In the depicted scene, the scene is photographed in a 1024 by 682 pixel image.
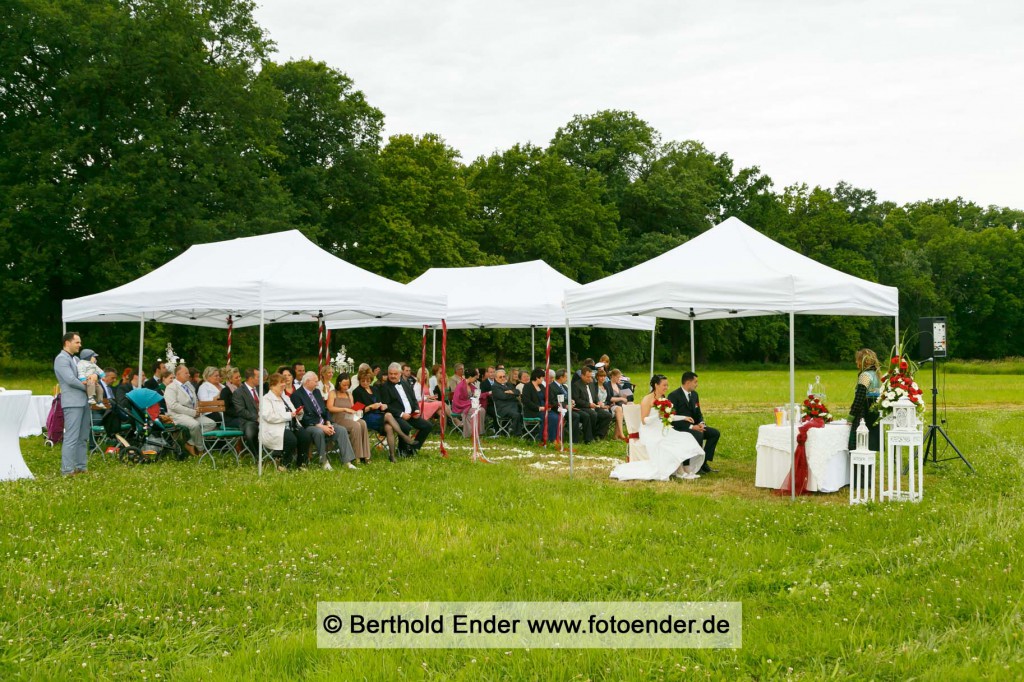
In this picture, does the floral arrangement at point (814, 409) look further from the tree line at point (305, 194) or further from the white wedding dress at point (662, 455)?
the tree line at point (305, 194)

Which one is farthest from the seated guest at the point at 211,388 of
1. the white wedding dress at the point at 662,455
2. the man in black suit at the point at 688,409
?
the man in black suit at the point at 688,409

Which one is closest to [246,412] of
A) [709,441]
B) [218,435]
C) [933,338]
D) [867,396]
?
[218,435]

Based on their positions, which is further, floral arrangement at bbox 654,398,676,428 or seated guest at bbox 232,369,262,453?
seated guest at bbox 232,369,262,453

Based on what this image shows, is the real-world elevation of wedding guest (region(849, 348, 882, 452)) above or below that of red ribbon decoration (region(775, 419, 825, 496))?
above

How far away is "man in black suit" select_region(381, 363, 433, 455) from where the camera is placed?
11250 millimetres

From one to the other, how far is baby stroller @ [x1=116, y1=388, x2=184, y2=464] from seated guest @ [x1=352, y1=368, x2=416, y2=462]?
8.36 feet

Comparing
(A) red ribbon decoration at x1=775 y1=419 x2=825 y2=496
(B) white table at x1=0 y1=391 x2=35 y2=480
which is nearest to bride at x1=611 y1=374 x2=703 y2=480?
(A) red ribbon decoration at x1=775 y1=419 x2=825 y2=496

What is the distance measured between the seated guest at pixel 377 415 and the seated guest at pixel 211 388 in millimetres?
1882

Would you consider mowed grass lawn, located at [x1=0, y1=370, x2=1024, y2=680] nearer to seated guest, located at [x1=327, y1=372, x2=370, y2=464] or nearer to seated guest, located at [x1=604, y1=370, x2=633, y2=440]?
seated guest, located at [x1=327, y1=372, x2=370, y2=464]

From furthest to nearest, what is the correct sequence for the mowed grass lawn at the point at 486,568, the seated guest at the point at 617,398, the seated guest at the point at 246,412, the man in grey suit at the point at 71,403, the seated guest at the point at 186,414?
the seated guest at the point at 617,398 < the seated guest at the point at 186,414 < the seated guest at the point at 246,412 < the man in grey suit at the point at 71,403 < the mowed grass lawn at the point at 486,568

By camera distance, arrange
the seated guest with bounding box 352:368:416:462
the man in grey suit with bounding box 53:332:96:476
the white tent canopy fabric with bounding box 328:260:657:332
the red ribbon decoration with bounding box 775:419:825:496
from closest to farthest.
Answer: the red ribbon decoration with bounding box 775:419:825:496 → the man in grey suit with bounding box 53:332:96:476 → the seated guest with bounding box 352:368:416:462 → the white tent canopy fabric with bounding box 328:260:657:332

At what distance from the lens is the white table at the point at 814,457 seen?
866 cm

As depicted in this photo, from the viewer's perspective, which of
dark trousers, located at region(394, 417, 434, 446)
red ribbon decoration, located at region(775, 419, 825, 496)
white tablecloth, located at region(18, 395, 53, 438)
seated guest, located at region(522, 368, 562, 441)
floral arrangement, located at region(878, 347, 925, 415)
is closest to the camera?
floral arrangement, located at region(878, 347, 925, 415)

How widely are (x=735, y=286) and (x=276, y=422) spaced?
575 centimetres
